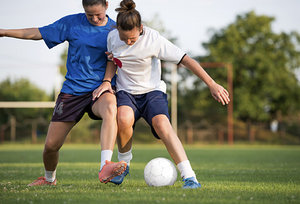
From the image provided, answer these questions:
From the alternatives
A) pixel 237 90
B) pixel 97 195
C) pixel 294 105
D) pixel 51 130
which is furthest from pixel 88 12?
pixel 294 105

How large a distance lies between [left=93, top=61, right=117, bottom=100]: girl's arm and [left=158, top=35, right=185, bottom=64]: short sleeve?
54 centimetres

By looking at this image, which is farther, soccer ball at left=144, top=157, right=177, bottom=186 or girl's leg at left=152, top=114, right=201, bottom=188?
soccer ball at left=144, top=157, right=177, bottom=186

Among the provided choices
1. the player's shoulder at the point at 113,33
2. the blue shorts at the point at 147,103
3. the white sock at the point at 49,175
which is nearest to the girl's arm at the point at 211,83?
the blue shorts at the point at 147,103

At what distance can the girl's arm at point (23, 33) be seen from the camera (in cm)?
445

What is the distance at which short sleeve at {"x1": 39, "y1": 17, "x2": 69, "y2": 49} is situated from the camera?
4.76 metres

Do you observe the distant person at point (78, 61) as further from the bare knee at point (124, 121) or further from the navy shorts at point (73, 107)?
the bare knee at point (124, 121)

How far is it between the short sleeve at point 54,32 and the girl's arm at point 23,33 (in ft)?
0.20

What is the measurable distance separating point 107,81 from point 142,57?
17.9 inches

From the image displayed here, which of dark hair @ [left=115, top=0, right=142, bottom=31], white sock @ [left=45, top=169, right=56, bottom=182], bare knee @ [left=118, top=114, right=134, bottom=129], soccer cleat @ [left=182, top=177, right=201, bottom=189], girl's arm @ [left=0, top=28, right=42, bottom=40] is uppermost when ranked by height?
dark hair @ [left=115, top=0, right=142, bottom=31]

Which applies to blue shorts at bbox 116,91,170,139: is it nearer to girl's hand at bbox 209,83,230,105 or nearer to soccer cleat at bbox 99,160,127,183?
girl's hand at bbox 209,83,230,105

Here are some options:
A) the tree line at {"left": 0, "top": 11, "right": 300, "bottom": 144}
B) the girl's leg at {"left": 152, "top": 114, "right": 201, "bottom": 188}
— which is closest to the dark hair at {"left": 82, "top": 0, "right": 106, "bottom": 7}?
the girl's leg at {"left": 152, "top": 114, "right": 201, "bottom": 188}

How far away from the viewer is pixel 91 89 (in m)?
4.68

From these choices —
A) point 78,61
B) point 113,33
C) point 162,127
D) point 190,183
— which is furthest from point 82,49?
point 190,183

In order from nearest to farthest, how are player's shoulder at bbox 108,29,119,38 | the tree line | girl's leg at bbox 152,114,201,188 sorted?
girl's leg at bbox 152,114,201,188
player's shoulder at bbox 108,29,119,38
the tree line
